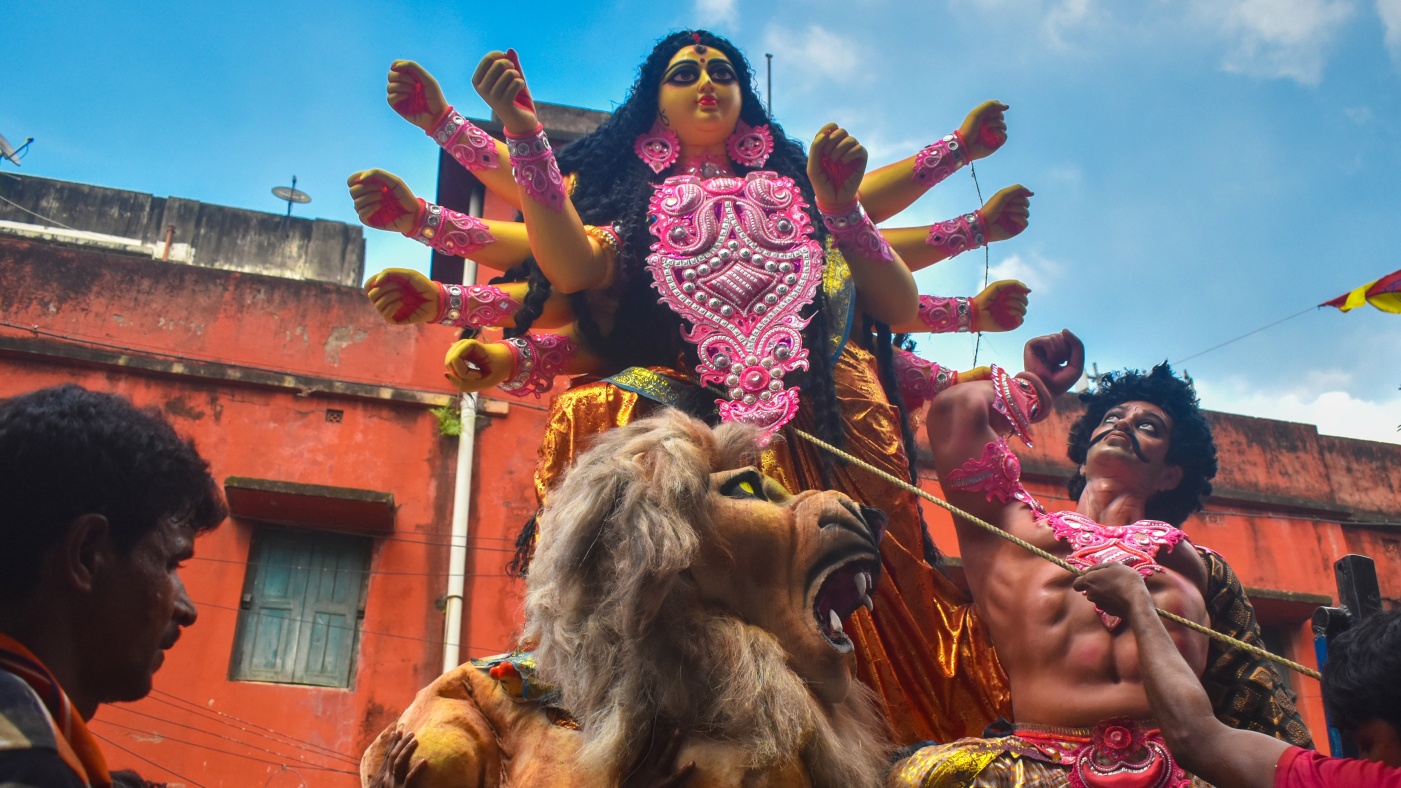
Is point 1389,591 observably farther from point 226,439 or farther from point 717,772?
point 717,772

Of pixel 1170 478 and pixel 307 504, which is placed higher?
pixel 307 504

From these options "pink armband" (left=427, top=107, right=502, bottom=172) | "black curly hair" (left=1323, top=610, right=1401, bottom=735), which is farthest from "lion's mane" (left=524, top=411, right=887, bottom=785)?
"pink armband" (left=427, top=107, right=502, bottom=172)

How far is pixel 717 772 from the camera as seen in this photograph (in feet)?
8.33

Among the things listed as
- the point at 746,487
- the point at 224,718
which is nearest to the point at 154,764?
the point at 224,718

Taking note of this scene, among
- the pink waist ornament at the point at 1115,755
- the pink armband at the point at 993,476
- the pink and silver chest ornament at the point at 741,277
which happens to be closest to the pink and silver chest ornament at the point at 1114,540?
the pink armband at the point at 993,476

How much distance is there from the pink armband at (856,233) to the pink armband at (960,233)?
0.60 m

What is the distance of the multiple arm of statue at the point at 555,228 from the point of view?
399 cm

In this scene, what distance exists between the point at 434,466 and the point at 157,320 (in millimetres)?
2896

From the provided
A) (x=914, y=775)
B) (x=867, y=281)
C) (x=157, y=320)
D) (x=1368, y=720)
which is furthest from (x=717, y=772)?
(x=157, y=320)

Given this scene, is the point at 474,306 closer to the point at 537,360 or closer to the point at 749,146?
the point at 537,360

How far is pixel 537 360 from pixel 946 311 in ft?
5.11

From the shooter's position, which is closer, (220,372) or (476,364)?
(476,364)

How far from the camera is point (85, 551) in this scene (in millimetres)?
1996

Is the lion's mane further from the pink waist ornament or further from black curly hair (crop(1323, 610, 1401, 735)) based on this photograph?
black curly hair (crop(1323, 610, 1401, 735))
